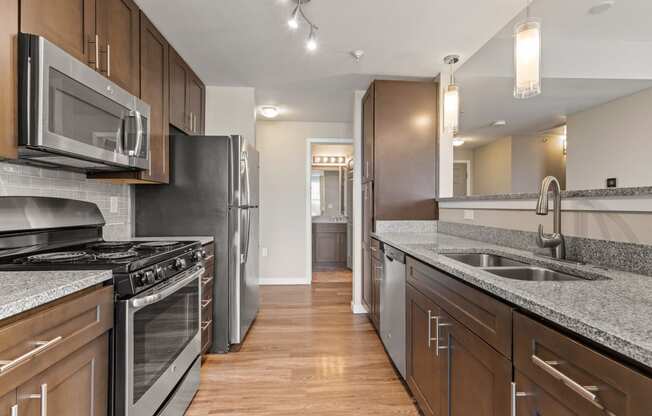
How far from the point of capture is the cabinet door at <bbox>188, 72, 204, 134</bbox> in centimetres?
299

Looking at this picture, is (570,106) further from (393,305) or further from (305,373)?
(305,373)

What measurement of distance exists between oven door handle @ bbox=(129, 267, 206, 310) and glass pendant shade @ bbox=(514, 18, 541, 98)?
6.70 feet

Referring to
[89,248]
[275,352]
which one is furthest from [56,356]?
[275,352]

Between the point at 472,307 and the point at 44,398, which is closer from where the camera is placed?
the point at 44,398

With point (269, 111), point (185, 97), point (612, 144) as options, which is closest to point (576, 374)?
point (612, 144)

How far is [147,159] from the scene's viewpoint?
6.49 ft

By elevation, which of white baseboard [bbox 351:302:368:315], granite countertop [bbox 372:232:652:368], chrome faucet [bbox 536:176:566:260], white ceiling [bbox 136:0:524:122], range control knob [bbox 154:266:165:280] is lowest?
white baseboard [bbox 351:302:368:315]

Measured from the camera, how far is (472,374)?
1140mm

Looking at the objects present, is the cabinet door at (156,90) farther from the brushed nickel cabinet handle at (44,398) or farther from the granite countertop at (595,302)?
the granite countertop at (595,302)

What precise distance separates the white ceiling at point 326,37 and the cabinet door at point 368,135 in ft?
0.63

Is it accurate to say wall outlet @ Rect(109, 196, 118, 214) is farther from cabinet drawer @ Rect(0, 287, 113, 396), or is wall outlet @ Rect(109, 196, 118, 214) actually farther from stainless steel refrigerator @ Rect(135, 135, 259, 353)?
cabinet drawer @ Rect(0, 287, 113, 396)

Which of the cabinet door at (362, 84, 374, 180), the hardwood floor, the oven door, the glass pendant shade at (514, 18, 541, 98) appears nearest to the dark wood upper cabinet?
the oven door

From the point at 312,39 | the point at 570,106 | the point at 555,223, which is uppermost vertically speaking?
the point at 312,39

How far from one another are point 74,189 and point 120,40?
91cm
